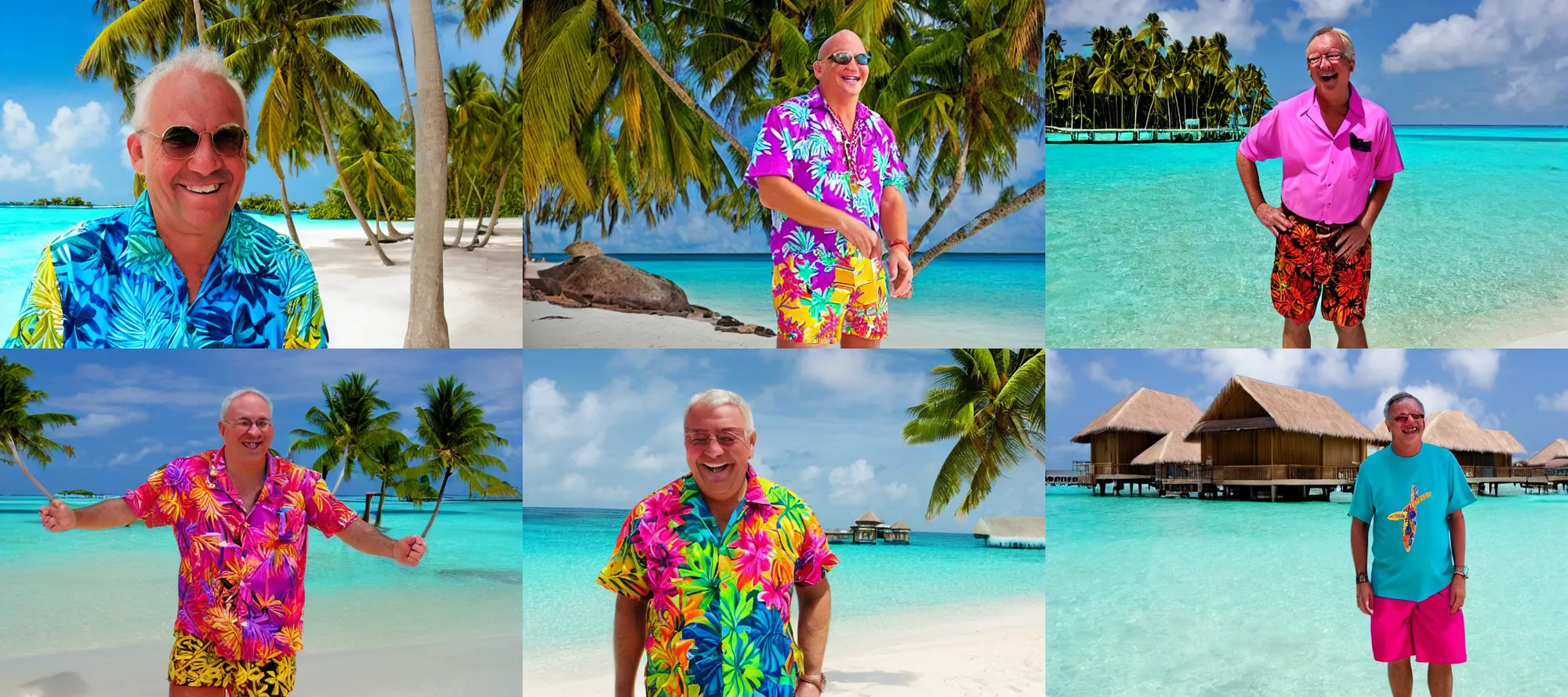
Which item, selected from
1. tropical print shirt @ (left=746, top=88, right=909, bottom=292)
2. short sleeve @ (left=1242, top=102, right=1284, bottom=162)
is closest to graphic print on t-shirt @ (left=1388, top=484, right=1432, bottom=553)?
short sleeve @ (left=1242, top=102, right=1284, bottom=162)

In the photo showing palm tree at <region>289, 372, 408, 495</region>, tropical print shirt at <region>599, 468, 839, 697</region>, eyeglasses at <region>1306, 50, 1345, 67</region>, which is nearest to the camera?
tropical print shirt at <region>599, 468, 839, 697</region>

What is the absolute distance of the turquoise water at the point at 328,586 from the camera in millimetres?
8641

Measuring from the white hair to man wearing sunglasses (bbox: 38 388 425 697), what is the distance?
1.20m

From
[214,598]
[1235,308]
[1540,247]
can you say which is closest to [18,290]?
[214,598]

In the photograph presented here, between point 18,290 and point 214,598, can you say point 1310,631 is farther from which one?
point 18,290

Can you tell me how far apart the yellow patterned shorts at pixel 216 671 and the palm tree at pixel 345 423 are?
4403mm

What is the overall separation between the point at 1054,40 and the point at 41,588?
12330 mm

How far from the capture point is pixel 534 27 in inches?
470

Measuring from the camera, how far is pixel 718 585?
2867 mm

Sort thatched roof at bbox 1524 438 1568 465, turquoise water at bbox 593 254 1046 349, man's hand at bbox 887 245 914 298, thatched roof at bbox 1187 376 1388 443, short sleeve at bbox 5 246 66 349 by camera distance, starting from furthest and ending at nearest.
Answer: turquoise water at bbox 593 254 1046 349, thatched roof at bbox 1187 376 1388 443, thatched roof at bbox 1524 438 1568 465, man's hand at bbox 887 245 914 298, short sleeve at bbox 5 246 66 349

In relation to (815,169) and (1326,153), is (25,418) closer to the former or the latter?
(815,169)

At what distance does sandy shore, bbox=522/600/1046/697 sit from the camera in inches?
322

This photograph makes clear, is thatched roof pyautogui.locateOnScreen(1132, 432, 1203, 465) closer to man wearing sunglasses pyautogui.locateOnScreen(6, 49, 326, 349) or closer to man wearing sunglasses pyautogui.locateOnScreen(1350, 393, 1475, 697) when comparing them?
man wearing sunglasses pyautogui.locateOnScreen(1350, 393, 1475, 697)

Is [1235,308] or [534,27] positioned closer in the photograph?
[534,27]
